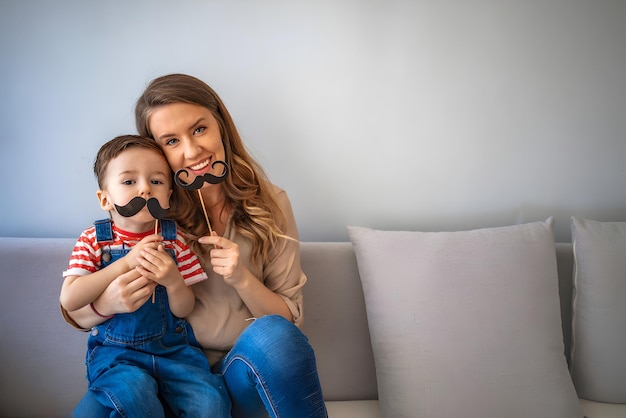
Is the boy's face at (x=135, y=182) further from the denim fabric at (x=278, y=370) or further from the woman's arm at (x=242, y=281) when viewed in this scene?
the denim fabric at (x=278, y=370)

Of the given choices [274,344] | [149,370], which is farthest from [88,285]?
[274,344]

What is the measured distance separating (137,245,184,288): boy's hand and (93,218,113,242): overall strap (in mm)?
134

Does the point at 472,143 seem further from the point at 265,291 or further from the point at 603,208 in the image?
the point at 265,291

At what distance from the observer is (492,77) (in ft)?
6.16

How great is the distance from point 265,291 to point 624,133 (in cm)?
140

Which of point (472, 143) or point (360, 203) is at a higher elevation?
point (472, 143)

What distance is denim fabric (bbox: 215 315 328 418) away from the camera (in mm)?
1146

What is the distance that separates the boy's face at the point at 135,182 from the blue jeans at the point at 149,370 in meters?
0.19

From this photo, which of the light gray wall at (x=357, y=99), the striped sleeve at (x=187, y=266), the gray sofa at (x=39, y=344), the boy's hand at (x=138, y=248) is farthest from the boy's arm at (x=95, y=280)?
the light gray wall at (x=357, y=99)

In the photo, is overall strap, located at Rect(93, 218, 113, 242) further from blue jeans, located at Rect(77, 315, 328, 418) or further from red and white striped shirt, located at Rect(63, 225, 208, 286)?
blue jeans, located at Rect(77, 315, 328, 418)

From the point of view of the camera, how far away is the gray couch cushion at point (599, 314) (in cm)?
166

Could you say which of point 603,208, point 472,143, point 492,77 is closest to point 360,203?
point 472,143

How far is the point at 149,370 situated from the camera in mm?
1277

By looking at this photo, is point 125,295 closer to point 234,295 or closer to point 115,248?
point 115,248
